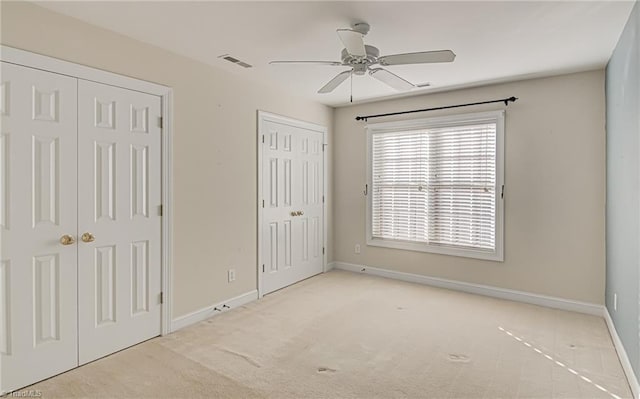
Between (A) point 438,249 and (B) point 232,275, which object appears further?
(A) point 438,249

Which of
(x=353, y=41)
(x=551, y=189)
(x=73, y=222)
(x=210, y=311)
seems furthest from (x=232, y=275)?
(x=551, y=189)

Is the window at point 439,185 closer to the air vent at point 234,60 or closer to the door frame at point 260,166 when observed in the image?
the door frame at point 260,166

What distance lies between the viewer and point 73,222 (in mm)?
2557

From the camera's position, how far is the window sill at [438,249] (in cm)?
421

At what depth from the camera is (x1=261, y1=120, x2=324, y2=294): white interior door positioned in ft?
14.1

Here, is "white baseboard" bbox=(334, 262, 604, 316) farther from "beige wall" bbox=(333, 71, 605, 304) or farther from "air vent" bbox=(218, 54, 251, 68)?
"air vent" bbox=(218, 54, 251, 68)

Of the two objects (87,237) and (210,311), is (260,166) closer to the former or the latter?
(210,311)

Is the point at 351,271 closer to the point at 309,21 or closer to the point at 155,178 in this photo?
the point at 155,178

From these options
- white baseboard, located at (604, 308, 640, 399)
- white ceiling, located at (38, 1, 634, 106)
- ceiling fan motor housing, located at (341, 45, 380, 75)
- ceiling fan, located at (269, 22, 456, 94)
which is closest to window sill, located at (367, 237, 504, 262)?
white baseboard, located at (604, 308, 640, 399)

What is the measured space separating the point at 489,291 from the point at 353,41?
3358mm

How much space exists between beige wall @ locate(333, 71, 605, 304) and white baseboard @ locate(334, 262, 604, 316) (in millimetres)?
57

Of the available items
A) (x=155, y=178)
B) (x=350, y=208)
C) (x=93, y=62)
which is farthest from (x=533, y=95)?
(x=93, y=62)

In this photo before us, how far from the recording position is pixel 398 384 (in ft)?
7.82

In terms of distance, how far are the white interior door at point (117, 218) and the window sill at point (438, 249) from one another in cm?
300
